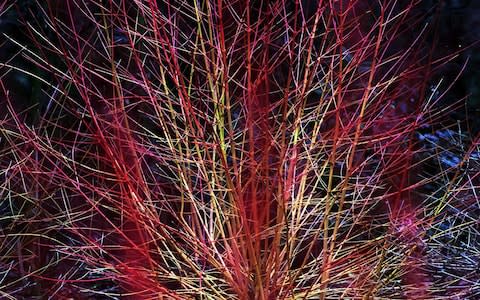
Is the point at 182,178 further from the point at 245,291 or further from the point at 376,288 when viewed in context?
the point at 376,288

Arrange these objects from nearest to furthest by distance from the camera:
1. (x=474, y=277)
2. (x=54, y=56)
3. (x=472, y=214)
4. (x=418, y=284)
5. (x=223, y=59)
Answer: (x=223, y=59) → (x=418, y=284) → (x=474, y=277) → (x=472, y=214) → (x=54, y=56)

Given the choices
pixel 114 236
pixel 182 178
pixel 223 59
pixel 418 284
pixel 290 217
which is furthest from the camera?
pixel 114 236

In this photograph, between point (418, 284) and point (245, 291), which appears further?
point (418, 284)

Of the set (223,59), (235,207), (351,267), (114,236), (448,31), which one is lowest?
(114,236)

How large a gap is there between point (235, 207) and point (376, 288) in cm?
120

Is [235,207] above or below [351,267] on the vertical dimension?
above

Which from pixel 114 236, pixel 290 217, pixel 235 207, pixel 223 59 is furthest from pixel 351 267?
pixel 114 236

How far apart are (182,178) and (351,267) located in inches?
66.4

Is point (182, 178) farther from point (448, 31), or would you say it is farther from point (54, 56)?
point (448, 31)

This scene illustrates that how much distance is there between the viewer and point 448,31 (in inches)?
552

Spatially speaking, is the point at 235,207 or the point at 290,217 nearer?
the point at 235,207

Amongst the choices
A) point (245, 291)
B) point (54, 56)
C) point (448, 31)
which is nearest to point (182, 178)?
point (245, 291)

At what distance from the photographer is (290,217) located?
23.6 feet

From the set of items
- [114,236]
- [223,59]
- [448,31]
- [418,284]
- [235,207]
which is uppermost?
[223,59]
